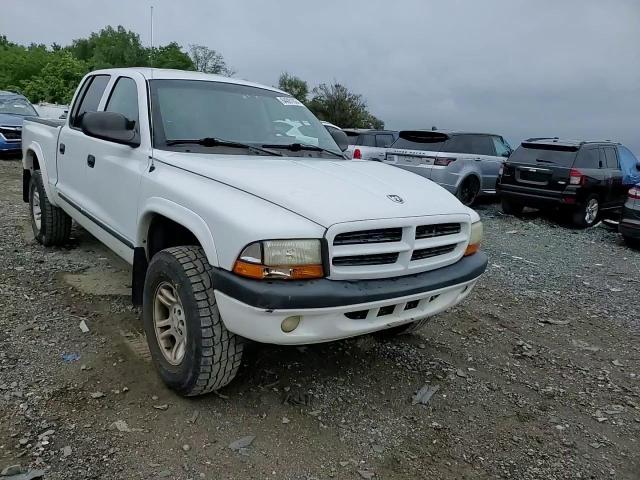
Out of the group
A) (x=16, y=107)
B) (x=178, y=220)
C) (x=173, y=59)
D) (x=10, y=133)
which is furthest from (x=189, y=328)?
(x=173, y=59)

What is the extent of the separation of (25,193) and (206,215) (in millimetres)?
4421

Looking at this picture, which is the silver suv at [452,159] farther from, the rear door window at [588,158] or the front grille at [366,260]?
the front grille at [366,260]

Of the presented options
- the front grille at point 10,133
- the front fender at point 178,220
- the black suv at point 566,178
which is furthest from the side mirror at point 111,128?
the front grille at point 10,133

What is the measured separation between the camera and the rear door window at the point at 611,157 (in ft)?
34.4

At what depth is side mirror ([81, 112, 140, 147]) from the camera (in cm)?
328

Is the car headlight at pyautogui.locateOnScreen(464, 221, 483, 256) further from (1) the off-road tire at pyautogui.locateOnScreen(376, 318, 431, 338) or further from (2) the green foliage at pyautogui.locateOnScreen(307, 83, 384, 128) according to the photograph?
(2) the green foliage at pyautogui.locateOnScreen(307, 83, 384, 128)

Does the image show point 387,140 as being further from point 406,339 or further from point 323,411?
point 323,411

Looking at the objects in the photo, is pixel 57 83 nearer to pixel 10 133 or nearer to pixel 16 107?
pixel 16 107

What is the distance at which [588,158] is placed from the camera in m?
9.96

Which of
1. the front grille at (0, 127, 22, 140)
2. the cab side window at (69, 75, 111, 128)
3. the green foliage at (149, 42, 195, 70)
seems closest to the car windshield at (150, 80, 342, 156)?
the cab side window at (69, 75, 111, 128)

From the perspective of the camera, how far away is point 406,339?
3.97 meters

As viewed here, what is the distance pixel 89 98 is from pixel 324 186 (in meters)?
2.93

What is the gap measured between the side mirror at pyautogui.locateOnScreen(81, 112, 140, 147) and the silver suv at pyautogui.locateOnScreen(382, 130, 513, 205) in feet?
25.4

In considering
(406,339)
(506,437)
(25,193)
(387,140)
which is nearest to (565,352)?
(406,339)
